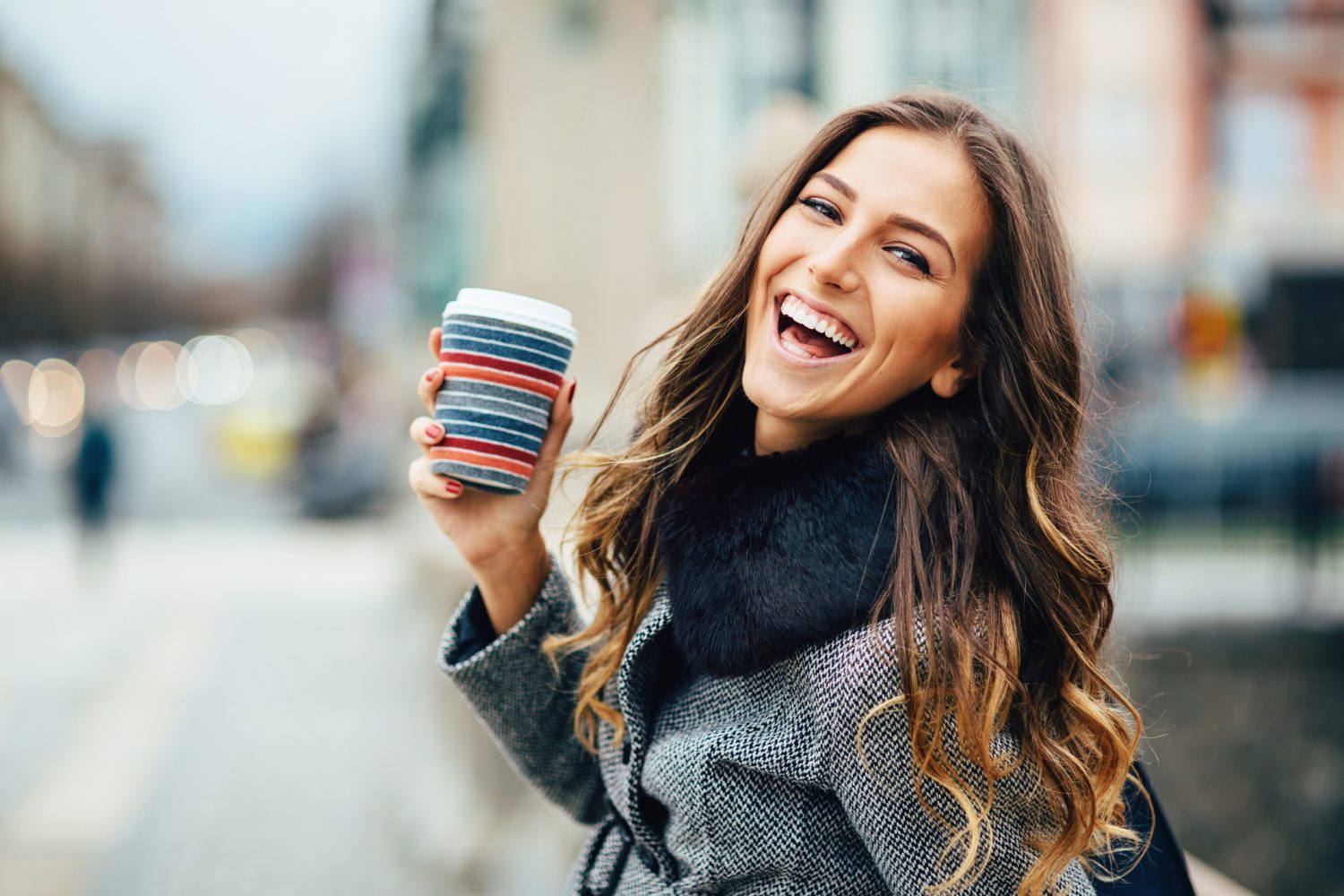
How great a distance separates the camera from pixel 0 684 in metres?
8.26

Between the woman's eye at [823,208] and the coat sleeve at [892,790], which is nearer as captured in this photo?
the coat sleeve at [892,790]

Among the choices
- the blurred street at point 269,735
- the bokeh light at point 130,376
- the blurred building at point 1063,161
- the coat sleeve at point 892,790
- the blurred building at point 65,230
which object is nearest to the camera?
the coat sleeve at point 892,790

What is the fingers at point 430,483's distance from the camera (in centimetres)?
181

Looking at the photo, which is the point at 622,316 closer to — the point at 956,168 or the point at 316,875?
the point at 316,875

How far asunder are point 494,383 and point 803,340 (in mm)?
455

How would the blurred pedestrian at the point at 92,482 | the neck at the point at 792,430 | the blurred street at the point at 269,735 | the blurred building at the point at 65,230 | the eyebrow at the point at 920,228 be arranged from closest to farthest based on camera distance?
the eyebrow at the point at 920,228
the neck at the point at 792,430
the blurred street at the point at 269,735
the blurred pedestrian at the point at 92,482
the blurred building at the point at 65,230

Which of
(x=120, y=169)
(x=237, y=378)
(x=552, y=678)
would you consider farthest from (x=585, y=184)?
(x=120, y=169)

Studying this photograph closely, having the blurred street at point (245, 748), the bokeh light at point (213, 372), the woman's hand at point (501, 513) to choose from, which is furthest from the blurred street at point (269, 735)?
the bokeh light at point (213, 372)

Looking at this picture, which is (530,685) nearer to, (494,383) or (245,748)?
(494,383)

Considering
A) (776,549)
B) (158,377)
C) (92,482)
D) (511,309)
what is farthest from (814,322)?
(158,377)

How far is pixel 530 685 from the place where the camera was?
1.99 meters

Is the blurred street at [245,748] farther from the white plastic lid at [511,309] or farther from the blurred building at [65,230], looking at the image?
the blurred building at [65,230]

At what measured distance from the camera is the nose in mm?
1591

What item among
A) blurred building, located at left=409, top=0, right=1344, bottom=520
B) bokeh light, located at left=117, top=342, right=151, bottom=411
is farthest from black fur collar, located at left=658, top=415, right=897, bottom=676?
bokeh light, located at left=117, top=342, right=151, bottom=411
